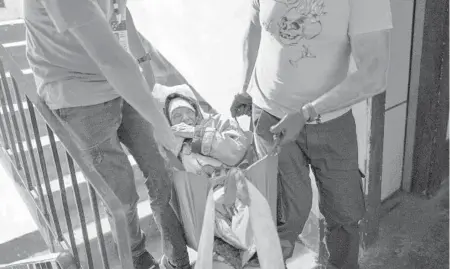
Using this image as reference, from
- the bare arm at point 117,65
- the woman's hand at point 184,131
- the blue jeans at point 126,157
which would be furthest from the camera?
the woman's hand at point 184,131

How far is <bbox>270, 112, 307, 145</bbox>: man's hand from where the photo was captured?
175 centimetres

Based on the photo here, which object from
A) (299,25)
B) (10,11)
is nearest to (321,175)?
(299,25)

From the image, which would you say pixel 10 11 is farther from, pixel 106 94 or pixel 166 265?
pixel 166 265

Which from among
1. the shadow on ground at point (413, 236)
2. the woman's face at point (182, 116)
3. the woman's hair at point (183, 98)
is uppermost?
the woman's hair at point (183, 98)

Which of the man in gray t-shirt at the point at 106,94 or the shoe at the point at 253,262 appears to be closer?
the man in gray t-shirt at the point at 106,94

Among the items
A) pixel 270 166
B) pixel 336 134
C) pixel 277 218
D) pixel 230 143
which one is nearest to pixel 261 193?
pixel 270 166

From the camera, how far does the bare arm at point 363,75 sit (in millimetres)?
1641

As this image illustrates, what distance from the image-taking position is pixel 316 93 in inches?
71.6

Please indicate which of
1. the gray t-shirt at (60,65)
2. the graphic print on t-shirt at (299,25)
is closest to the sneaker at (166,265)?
the gray t-shirt at (60,65)

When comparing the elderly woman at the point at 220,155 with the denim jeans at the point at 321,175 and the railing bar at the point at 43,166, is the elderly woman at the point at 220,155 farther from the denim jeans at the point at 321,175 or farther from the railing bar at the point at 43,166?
the railing bar at the point at 43,166

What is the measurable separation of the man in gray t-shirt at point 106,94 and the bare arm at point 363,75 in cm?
60

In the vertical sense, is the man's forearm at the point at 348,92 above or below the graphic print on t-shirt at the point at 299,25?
below

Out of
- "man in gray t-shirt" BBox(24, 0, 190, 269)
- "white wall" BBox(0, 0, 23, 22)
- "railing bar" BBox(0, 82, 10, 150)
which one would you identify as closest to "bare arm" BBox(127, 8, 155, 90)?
"man in gray t-shirt" BBox(24, 0, 190, 269)

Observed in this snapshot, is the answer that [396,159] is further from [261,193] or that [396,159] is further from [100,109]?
[100,109]
